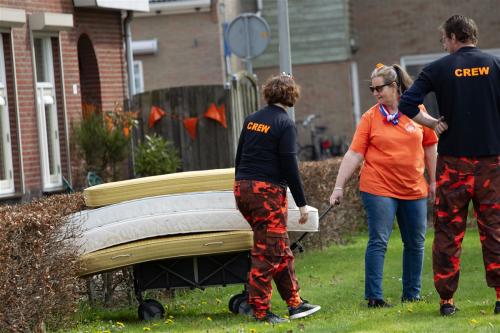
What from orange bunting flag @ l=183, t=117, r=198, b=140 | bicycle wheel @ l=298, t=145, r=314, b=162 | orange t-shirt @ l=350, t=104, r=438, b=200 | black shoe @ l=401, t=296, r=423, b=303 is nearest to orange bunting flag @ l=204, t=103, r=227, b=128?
orange bunting flag @ l=183, t=117, r=198, b=140

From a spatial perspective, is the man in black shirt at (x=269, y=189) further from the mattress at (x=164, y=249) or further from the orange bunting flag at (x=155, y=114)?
the orange bunting flag at (x=155, y=114)

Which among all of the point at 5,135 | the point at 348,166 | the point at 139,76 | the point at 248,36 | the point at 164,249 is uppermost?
the point at 248,36

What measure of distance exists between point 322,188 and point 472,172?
7.26 m

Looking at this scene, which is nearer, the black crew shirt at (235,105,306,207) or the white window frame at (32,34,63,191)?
the black crew shirt at (235,105,306,207)

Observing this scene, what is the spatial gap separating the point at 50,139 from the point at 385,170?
1004cm

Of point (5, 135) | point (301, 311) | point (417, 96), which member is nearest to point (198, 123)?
point (5, 135)

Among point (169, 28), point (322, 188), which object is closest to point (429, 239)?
point (322, 188)

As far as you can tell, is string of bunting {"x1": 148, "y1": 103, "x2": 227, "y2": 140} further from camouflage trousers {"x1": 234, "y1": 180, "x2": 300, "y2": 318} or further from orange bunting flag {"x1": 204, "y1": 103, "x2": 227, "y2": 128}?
camouflage trousers {"x1": 234, "y1": 180, "x2": 300, "y2": 318}

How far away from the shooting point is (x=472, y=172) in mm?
8852

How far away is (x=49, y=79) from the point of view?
19.4m

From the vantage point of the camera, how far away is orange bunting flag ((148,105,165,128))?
2188 cm

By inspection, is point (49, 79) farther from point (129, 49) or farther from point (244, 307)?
point (244, 307)

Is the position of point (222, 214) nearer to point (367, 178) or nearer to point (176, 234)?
point (176, 234)

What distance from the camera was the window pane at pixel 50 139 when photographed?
1928cm
